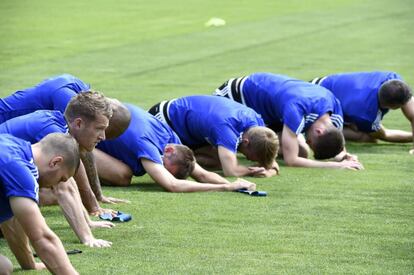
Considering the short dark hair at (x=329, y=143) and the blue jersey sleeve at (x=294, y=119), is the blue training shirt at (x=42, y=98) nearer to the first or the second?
→ the blue jersey sleeve at (x=294, y=119)

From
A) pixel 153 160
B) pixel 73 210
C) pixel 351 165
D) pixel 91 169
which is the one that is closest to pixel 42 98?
pixel 91 169

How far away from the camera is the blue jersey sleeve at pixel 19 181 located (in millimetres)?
5410

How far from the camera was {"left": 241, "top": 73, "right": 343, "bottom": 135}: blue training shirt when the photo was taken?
400 inches

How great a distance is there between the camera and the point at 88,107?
253 inches

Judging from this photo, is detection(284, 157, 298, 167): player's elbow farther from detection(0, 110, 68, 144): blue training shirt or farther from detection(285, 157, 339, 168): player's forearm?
detection(0, 110, 68, 144): blue training shirt

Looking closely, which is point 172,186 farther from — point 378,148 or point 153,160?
point 378,148

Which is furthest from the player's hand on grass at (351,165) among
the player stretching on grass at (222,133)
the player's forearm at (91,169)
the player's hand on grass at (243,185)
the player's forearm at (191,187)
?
the player's forearm at (91,169)

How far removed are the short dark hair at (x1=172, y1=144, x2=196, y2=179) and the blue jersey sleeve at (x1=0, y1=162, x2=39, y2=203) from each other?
3441 millimetres

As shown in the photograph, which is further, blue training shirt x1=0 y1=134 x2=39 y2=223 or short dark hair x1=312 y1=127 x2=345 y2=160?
short dark hair x1=312 y1=127 x2=345 y2=160

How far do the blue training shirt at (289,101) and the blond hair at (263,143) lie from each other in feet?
2.74

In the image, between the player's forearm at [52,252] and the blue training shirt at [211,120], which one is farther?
the blue training shirt at [211,120]

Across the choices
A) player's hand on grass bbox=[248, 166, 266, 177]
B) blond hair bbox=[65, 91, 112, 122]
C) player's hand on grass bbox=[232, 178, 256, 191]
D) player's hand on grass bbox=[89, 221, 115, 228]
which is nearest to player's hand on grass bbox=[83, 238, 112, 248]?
player's hand on grass bbox=[89, 221, 115, 228]

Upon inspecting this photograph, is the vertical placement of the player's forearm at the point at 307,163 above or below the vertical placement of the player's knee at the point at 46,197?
below

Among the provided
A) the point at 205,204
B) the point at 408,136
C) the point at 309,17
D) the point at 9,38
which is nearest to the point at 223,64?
the point at 9,38
